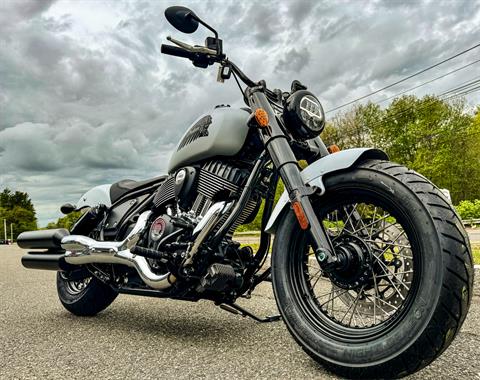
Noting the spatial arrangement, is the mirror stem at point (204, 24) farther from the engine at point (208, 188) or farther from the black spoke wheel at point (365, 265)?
the black spoke wheel at point (365, 265)

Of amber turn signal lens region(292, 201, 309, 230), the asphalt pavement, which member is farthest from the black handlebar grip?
the asphalt pavement

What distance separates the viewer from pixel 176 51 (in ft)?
9.50

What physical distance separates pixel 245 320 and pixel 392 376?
162cm

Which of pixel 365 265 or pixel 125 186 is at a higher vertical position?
pixel 125 186

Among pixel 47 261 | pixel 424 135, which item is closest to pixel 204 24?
→ pixel 47 261

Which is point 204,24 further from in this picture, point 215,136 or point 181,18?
point 215,136

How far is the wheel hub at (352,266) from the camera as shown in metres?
2.11

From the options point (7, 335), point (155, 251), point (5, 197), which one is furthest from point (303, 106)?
point (5, 197)

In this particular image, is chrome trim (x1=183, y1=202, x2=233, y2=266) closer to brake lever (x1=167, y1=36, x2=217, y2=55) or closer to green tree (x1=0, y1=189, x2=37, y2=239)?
brake lever (x1=167, y1=36, x2=217, y2=55)

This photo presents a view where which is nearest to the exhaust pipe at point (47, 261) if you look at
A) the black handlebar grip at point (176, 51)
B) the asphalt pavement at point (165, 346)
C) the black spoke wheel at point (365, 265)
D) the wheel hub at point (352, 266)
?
the asphalt pavement at point (165, 346)

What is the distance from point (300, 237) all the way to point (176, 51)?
1471mm

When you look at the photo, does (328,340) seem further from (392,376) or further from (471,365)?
(471,365)

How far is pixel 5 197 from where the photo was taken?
95250mm

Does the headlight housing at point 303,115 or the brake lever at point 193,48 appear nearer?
the headlight housing at point 303,115
